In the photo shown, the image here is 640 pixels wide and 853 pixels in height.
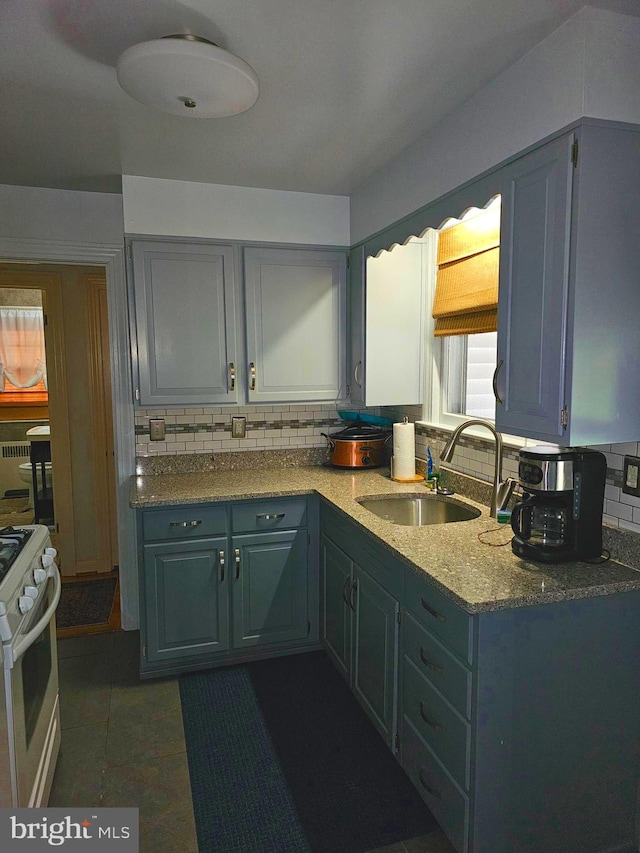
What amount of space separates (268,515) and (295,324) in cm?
102

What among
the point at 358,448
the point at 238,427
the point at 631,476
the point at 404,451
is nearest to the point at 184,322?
the point at 238,427

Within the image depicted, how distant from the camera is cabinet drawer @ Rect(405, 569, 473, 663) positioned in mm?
1581

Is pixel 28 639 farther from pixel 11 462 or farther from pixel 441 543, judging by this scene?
pixel 11 462

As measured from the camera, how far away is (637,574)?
5.52 ft

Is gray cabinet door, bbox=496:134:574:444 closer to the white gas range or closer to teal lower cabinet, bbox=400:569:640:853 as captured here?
teal lower cabinet, bbox=400:569:640:853

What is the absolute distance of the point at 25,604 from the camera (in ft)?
5.28

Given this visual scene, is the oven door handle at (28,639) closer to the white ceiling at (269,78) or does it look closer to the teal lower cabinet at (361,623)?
the teal lower cabinet at (361,623)

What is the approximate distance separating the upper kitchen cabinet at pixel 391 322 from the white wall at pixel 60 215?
1.31 m

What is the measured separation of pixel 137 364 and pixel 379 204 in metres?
1.39

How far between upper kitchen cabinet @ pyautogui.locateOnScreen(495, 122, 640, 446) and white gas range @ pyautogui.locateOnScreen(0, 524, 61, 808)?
1.55 m

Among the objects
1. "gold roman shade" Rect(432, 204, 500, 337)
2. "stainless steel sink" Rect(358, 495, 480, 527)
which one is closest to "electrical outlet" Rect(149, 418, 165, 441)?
"stainless steel sink" Rect(358, 495, 480, 527)

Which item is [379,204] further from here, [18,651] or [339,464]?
[18,651]

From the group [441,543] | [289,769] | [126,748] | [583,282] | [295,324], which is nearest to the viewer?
[583,282]

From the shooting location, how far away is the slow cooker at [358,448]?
3160 millimetres
